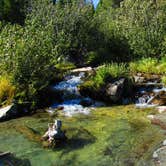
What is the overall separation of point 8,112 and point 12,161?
18.1 ft

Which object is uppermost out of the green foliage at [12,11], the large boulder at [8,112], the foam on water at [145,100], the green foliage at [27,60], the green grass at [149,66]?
the green foliage at [12,11]

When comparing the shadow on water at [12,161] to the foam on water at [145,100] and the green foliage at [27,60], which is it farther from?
the foam on water at [145,100]

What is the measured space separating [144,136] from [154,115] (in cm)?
269

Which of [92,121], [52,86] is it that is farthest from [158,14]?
[92,121]

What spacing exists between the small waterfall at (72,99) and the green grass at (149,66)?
4.27 metres

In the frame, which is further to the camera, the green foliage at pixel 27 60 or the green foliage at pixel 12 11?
the green foliage at pixel 12 11

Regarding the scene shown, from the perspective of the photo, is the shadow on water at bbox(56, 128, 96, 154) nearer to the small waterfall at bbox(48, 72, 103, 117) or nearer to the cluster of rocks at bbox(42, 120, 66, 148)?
the cluster of rocks at bbox(42, 120, 66, 148)

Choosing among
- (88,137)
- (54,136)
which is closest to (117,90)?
(88,137)

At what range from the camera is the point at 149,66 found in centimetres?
2333

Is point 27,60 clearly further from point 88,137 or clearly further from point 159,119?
point 159,119

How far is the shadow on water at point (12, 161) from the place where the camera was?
9985 mm

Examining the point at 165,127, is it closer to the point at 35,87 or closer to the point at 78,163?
the point at 78,163

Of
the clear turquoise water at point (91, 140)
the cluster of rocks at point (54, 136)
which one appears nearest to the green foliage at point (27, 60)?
the clear turquoise water at point (91, 140)

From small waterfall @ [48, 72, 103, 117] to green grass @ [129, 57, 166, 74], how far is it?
4.27 meters
